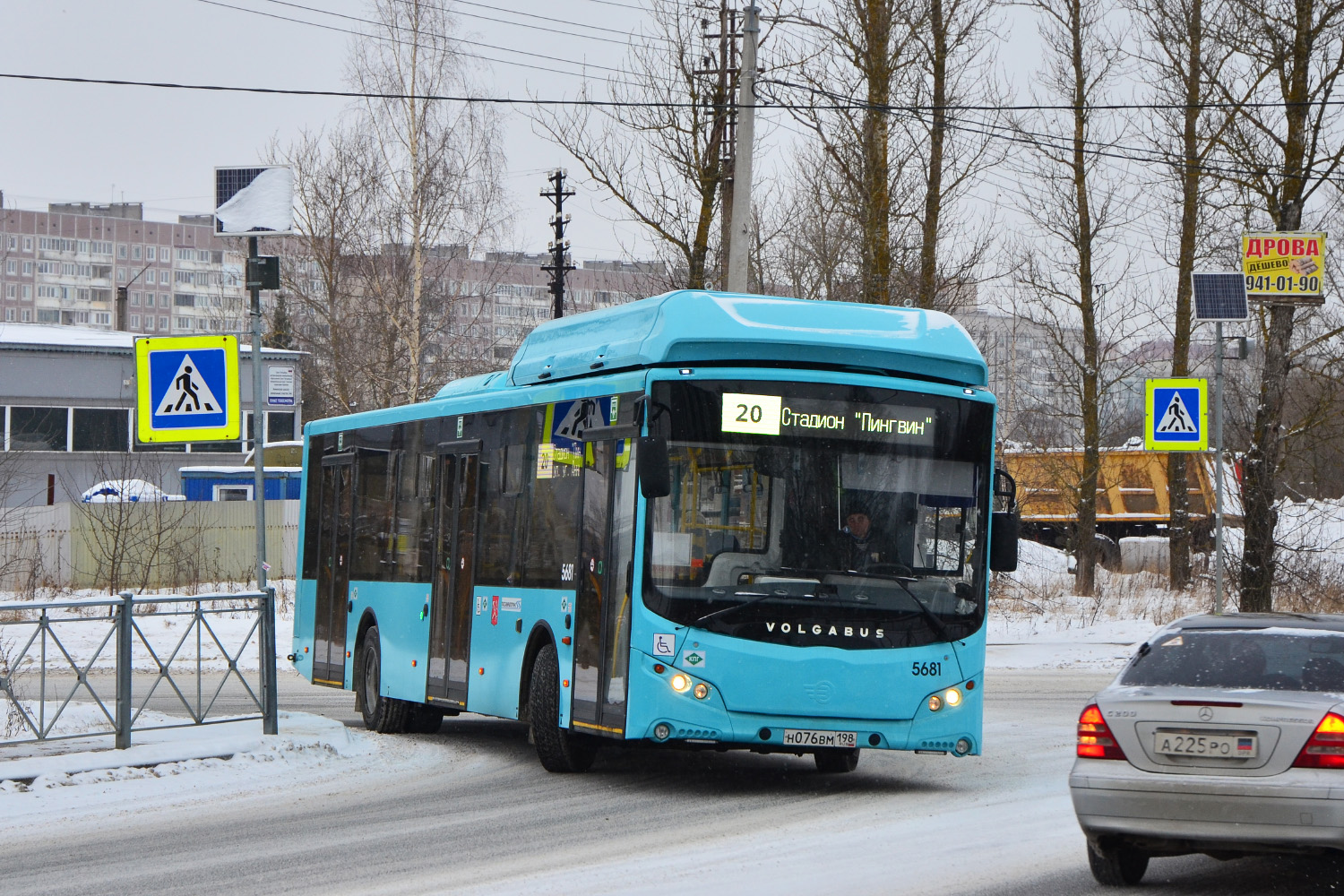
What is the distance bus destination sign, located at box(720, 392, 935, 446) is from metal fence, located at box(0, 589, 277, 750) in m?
4.00

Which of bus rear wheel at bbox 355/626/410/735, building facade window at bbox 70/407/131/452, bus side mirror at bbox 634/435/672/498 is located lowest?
bus rear wheel at bbox 355/626/410/735

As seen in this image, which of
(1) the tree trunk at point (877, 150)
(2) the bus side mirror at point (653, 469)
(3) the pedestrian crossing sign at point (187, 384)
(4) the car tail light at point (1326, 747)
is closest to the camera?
(4) the car tail light at point (1326, 747)

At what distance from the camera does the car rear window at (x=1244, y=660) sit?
24.7ft

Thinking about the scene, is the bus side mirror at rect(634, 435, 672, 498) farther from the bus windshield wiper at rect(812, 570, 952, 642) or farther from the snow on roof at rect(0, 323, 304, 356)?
the snow on roof at rect(0, 323, 304, 356)

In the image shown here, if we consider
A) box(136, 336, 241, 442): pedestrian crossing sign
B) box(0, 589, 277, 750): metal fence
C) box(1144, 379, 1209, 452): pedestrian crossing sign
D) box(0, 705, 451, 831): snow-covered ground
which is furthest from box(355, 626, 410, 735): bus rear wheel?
box(1144, 379, 1209, 452): pedestrian crossing sign

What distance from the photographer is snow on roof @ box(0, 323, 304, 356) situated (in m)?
50.4

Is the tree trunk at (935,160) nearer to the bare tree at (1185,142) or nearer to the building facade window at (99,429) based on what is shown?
the bare tree at (1185,142)

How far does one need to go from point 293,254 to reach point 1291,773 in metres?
51.0

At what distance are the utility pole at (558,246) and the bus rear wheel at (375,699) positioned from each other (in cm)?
3174

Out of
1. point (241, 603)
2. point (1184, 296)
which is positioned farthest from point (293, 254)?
point (241, 603)

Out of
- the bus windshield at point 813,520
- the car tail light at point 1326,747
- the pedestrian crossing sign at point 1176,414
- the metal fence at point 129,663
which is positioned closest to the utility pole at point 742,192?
the pedestrian crossing sign at point 1176,414

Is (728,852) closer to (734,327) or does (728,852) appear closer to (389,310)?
(734,327)

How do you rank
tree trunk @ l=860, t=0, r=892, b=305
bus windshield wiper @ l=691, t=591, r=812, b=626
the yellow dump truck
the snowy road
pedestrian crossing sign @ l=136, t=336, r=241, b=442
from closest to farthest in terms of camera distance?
the snowy road < bus windshield wiper @ l=691, t=591, r=812, b=626 < pedestrian crossing sign @ l=136, t=336, r=241, b=442 < tree trunk @ l=860, t=0, r=892, b=305 < the yellow dump truck

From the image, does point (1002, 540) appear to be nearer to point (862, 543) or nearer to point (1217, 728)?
point (862, 543)
